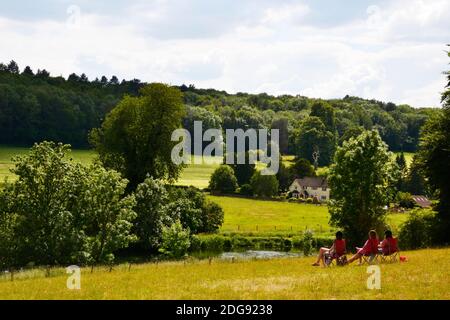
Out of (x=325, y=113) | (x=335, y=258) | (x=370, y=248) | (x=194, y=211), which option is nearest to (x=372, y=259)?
(x=370, y=248)

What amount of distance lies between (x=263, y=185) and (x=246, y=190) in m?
3.95

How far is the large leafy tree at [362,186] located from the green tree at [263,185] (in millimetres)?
65421

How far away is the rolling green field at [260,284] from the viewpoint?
19.0 m

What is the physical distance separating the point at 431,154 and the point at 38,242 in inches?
1215

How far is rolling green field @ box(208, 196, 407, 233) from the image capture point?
3358 inches

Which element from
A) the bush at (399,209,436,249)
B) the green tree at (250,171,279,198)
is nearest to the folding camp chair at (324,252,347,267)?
the bush at (399,209,436,249)

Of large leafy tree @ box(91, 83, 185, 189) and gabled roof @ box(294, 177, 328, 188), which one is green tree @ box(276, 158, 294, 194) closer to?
gabled roof @ box(294, 177, 328, 188)

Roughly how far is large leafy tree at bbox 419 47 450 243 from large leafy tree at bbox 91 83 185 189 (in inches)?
1123

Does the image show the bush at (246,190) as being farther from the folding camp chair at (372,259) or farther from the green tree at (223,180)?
the folding camp chair at (372,259)

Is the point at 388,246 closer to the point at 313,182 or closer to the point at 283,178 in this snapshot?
the point at 283,178

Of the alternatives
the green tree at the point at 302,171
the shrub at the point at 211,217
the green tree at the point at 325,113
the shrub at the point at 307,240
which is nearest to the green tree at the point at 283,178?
the green tree at the point at 302,171

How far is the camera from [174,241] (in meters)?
58.4

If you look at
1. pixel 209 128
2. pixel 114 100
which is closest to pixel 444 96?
pixel 209 128
